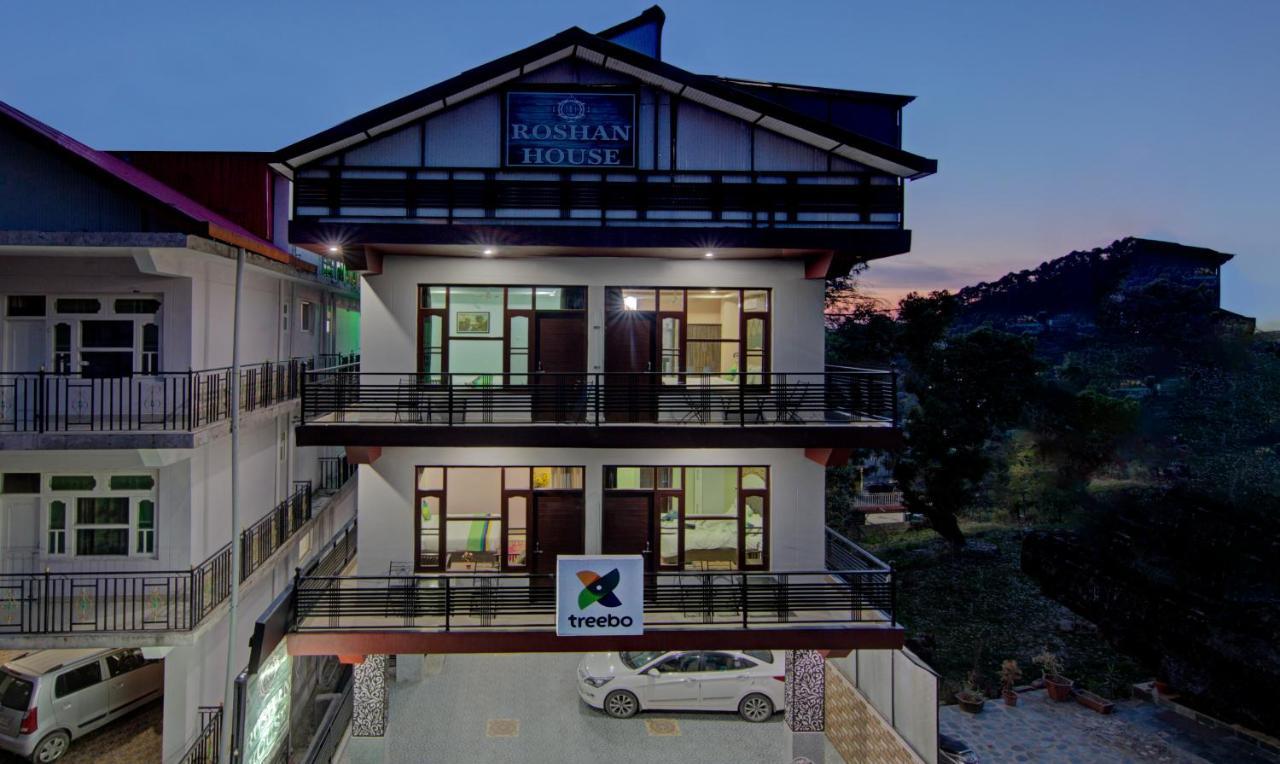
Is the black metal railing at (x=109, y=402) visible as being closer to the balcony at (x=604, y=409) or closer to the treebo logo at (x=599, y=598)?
the balcony at (x=604, y=409)

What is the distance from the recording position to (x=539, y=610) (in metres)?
11.2

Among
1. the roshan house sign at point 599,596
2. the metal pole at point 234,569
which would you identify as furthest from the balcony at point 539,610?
the metal pole at point 234,569

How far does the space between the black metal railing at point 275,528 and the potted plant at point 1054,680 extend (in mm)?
18649

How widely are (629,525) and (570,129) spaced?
6.77m

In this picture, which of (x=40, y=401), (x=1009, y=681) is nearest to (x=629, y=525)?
(x=40, y=401)

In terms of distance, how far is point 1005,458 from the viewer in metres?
29.9

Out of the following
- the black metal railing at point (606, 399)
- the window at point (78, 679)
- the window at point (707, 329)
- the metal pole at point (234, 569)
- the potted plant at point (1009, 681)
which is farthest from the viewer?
the potted plant at point (1009, 681)

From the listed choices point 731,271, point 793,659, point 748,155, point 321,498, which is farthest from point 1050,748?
point 321,498

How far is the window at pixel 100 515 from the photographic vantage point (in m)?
12.2

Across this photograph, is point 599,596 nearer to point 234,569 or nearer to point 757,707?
point 234,569

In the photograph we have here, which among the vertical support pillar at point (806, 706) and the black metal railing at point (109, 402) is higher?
the black metal railing at point (109, 402)

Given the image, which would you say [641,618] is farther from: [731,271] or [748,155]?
[748,155]

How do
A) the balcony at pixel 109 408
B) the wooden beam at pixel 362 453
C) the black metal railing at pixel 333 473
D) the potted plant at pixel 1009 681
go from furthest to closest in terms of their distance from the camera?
the black metal railing at pixel 333 473 → the potted plant at pixel 1009 681 → the wooden beam at pixel 362 453 → the balcony at pixel 109 408

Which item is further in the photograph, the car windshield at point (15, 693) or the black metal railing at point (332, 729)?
the car windshield at point (15, 693)
